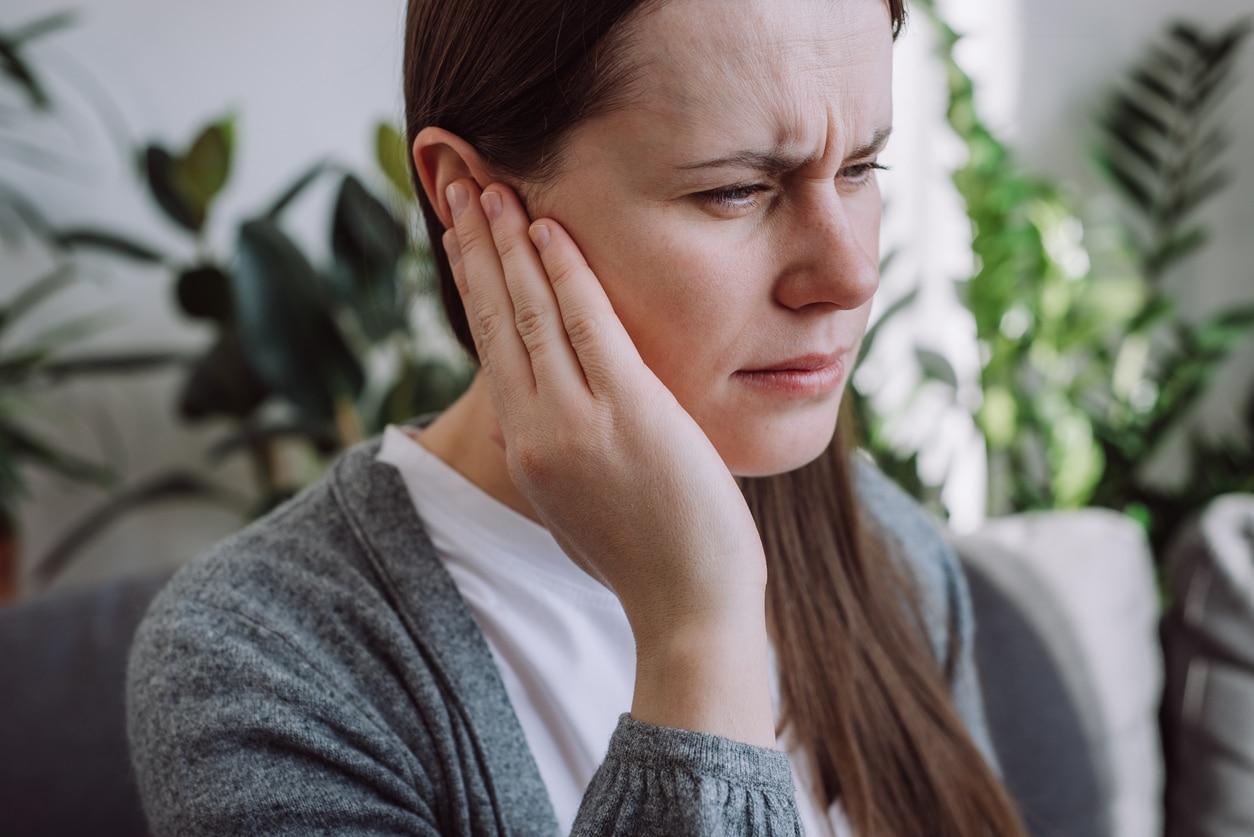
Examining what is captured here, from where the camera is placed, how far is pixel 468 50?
72cm

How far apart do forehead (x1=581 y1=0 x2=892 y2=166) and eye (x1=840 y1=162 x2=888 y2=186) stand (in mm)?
61

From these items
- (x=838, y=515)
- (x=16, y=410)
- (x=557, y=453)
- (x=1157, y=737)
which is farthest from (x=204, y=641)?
(x=16, y=410)

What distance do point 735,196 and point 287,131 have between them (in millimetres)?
1666

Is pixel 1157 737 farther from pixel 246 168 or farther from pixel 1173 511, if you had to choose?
pixel 246 168

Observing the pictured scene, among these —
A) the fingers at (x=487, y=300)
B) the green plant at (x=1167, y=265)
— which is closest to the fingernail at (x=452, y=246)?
the fingers at (x=487, y=300)

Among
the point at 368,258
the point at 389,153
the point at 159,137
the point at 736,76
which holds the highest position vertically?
the point at 159,137

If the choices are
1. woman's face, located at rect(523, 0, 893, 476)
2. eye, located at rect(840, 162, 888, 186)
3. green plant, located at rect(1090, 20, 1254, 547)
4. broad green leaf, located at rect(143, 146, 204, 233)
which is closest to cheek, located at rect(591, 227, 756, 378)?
woman's face, located at rect(523, 0, 893, 476)

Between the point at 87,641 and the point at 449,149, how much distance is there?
852 mm

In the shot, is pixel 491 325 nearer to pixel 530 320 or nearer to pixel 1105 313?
pixel 530 320

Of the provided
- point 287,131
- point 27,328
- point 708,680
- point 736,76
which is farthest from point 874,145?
point 27,328

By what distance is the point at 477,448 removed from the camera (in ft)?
2.80

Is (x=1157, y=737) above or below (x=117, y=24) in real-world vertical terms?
below

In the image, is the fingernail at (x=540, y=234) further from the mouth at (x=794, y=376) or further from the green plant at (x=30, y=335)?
the green plant at (x=30, y=335)

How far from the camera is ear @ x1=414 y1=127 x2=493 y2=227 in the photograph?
75 centimetres
